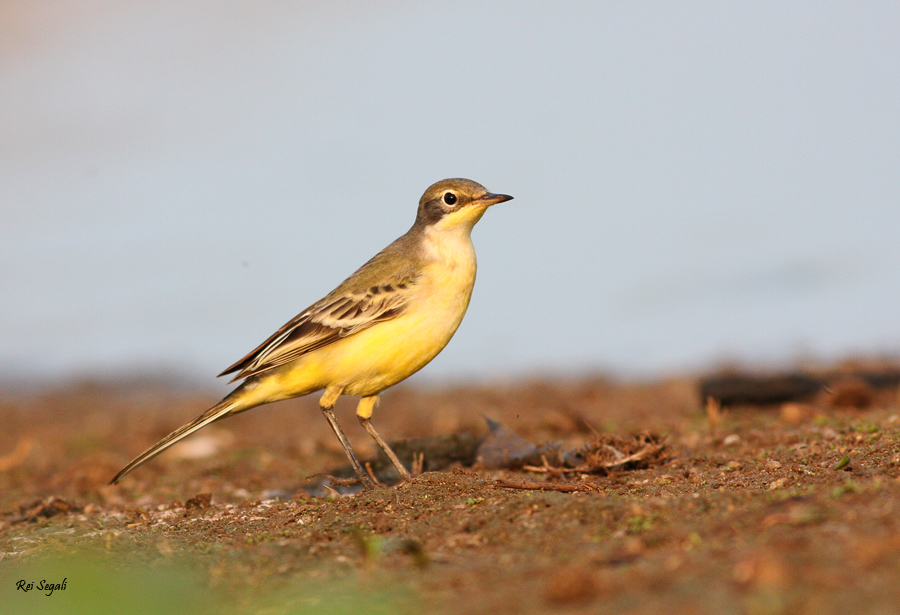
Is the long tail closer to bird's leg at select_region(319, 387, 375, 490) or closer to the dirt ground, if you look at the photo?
the dirt ground

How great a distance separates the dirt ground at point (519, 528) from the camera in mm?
3557

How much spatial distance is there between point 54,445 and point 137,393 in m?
12.2

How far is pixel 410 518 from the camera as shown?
231 inches

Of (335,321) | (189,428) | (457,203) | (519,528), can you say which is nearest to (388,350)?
(335,321)

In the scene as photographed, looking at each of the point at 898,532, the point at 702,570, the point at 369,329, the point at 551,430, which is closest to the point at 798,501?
the point at 898,532

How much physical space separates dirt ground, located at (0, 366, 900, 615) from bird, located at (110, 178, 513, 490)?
1.02 meters

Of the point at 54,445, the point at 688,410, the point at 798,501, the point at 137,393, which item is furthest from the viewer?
the point at 137,393

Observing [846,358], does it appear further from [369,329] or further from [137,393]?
[137,393]

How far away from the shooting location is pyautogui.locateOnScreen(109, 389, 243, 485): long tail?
27.0 feet

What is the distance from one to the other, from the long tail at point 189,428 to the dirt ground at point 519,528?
1.60 feet

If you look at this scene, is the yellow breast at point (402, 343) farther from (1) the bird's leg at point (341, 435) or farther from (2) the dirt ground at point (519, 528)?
(2) the dirt ground at point (519, 528)

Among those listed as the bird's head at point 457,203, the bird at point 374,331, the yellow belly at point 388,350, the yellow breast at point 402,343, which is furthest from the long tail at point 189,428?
the bird's head at point 457,203

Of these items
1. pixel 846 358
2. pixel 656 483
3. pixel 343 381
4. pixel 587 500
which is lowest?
pixel 846 358

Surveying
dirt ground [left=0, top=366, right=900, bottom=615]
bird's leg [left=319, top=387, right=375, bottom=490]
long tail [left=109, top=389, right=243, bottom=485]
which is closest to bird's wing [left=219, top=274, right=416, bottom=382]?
long tail [left=109, top=389, right=243, bottom=485]
